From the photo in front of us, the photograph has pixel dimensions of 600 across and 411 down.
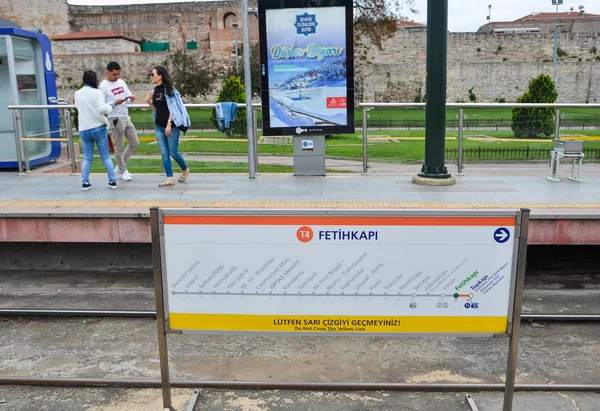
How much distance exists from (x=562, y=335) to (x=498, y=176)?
4.49 meters

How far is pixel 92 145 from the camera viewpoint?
834 centimetres

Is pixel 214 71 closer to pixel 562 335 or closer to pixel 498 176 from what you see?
pixel 498 176

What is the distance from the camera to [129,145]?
9.41 meters

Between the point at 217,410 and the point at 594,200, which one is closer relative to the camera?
the point at 217,410

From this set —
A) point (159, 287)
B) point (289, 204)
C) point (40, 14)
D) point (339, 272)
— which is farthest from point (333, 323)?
A: point (40, 14)

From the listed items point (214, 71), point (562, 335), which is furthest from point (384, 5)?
point (562, 335)

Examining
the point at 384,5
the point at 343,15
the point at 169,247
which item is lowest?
the point at 169,247

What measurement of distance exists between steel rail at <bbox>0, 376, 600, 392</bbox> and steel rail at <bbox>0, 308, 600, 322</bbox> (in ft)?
4.45

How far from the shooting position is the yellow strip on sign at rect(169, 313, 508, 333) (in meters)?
3.66

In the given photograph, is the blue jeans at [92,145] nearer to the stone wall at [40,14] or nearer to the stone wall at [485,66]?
the stone wall at [485,66]

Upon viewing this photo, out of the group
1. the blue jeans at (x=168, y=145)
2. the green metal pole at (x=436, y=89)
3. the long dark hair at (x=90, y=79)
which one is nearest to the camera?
the long dark hair at (x=90, y=79)

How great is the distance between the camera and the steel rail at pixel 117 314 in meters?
5.55

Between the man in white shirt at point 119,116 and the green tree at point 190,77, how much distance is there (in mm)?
41674

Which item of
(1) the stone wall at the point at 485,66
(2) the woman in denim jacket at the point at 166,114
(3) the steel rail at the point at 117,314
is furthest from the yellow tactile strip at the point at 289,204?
(1) the stone wall at the point at 485,66
